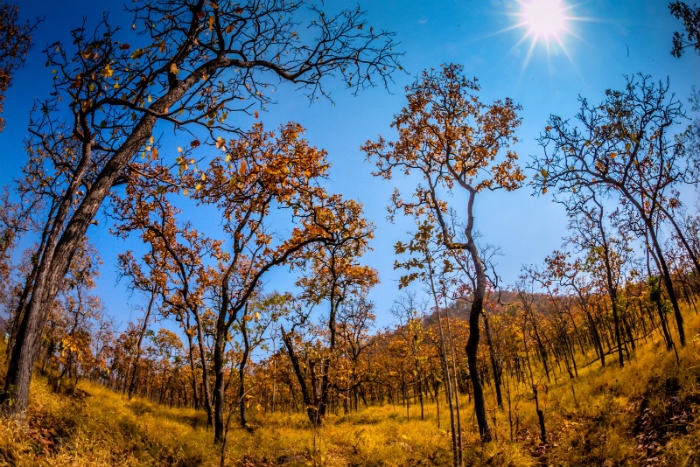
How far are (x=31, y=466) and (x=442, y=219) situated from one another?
42.4ft

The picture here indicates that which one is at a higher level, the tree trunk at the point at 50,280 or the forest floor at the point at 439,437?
the tree trunk at the point at 50,280

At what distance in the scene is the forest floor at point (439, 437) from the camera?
21.0 feet

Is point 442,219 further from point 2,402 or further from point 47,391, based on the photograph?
point 47,391

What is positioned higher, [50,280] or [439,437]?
[50,280]

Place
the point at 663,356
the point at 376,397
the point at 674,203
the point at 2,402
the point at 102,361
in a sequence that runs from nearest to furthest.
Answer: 1. the point at 2,402
2. the point at 102,361
3. the point at 663,356
4. the point at 674,203
5. the point at 376,397

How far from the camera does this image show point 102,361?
219 inches

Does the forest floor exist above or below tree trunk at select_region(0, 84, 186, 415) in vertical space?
below

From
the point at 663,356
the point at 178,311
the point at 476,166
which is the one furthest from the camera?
the point at 178,311

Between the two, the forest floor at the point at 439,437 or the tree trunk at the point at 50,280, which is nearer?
the tree trunk at the point at 50,280

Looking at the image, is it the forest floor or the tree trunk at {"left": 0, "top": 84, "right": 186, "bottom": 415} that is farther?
the forest floor

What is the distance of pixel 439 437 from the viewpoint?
13297 mm

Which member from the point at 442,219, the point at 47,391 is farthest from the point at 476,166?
the point at 47,391

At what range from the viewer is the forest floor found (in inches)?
251

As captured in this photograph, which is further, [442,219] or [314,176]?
[442,219]
